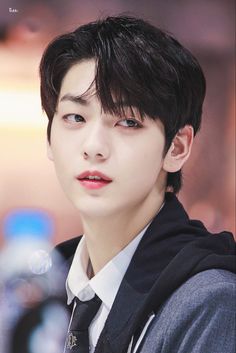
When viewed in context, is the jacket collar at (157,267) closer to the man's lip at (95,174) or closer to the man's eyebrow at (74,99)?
the man's lip at (95,174)

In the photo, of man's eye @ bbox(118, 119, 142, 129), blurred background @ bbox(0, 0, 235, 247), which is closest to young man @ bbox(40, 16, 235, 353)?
man's eye @ bbox(118, 119, 142, 129)

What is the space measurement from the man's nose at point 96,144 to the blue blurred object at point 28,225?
368 mm

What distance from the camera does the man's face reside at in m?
1.19

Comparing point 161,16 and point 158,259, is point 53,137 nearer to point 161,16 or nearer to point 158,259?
point 158,259

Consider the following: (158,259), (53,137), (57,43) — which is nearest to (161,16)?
(57,43)

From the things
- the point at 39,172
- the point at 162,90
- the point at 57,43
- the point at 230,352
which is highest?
the point at 57,43

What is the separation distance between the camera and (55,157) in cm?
127

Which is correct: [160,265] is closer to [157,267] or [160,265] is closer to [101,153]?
[157,267]

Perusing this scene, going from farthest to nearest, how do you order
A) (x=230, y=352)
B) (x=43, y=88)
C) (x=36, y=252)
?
(x=36, y=252), (x=43, y=88), (x=230, y=352)

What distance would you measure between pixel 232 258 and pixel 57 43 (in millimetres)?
544

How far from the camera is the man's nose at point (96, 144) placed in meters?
1.18

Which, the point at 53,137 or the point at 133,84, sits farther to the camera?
the point at 53,137

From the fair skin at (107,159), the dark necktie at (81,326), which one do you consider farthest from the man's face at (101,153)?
the dark necktie at (81,326)

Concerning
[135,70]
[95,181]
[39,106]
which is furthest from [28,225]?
[135,70]
